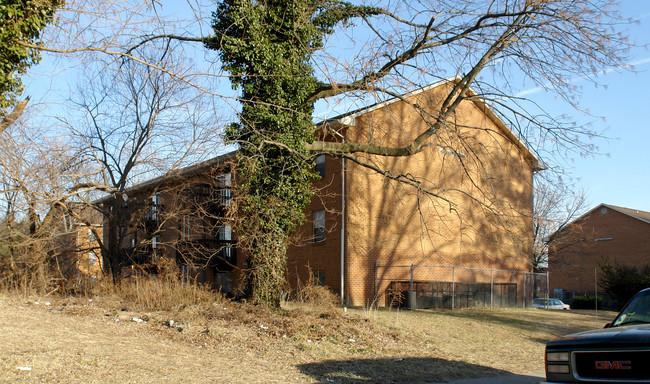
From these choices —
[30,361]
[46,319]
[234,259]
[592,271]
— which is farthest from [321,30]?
[592,271]

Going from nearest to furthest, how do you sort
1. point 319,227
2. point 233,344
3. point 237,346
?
1. point 237,346
2. point 233,344
3. point 319,227

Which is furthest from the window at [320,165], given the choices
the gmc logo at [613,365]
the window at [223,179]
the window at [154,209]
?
the gmc logo at [613,365]

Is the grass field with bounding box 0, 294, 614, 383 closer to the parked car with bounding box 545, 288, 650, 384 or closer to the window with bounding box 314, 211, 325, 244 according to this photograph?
the parked car with bounding box 545, 288, 650, 384

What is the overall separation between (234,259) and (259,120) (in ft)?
49.2

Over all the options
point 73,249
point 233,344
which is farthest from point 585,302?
point 73,249

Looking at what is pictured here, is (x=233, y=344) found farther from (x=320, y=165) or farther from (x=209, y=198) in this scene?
(x=320, y=165)

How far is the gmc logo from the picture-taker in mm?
5484

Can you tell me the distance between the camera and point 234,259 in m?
28.0

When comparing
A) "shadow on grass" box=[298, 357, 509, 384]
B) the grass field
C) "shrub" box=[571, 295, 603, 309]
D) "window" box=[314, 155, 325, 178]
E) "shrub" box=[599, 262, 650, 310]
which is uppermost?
"window" box=[314, 155, 325, 178]

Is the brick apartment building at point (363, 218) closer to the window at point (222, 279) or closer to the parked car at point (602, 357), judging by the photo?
the window at point (222, 279)

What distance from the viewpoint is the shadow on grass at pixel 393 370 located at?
846 centimetres

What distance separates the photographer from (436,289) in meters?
21.8

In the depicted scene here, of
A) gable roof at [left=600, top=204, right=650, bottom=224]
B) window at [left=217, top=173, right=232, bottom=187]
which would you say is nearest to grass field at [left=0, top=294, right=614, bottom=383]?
window at [left=217, top=173, right=232, bottom=187]

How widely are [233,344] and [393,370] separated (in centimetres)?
296
